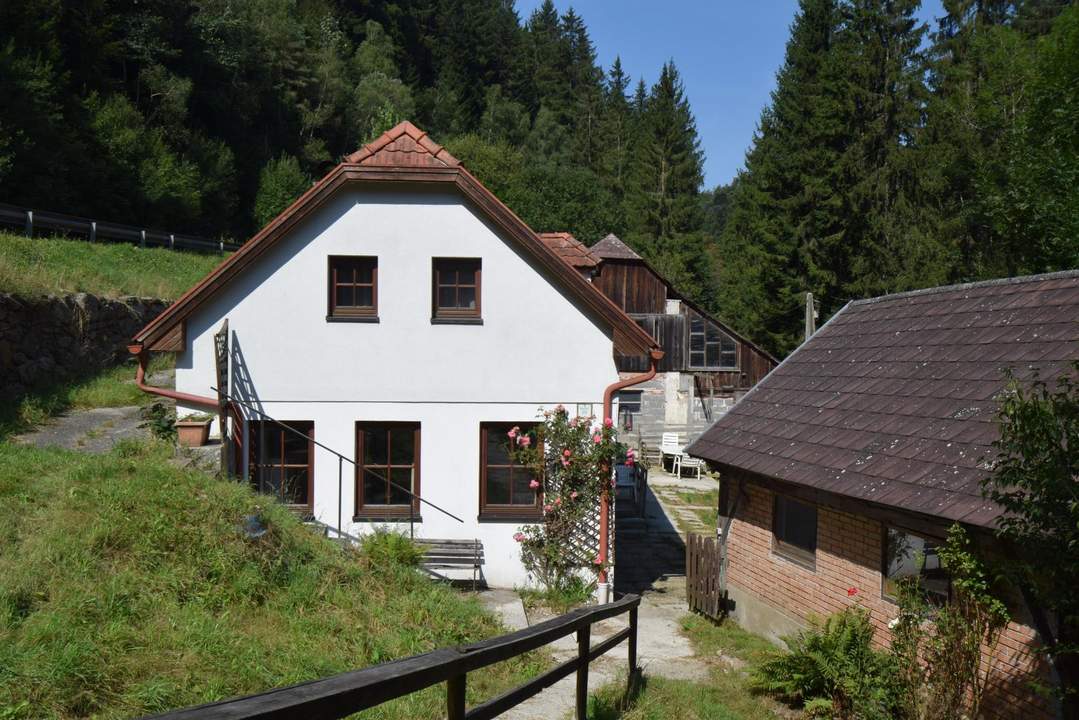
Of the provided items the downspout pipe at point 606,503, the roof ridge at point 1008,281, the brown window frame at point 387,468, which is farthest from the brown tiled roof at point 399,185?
the roof ridge at point 1008,281

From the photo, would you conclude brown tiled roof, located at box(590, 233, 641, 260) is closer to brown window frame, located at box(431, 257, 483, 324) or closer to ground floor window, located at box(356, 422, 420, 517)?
brown window frame, located at box(431, 257, 483, 324)

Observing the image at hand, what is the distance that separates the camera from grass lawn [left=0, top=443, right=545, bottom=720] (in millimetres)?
5582

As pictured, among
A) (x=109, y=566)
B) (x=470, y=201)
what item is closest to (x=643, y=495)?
(x=470, y=201)

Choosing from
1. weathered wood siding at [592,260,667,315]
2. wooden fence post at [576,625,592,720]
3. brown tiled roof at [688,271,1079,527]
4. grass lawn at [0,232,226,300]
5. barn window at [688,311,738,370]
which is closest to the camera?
wooden fence post at [576,625,592,720]

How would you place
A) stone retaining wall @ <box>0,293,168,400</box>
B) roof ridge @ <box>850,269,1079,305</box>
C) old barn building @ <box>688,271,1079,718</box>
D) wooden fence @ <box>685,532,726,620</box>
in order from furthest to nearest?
stone retaining wall @ <box>0,293,168,400</box>
wooden fence @ <box>685,532,726,620</box>
roof ridge @ <box>850,269,1079,305</box>
old barn building @ <box>688,271,1079,718</box>

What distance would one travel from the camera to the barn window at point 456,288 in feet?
40.0

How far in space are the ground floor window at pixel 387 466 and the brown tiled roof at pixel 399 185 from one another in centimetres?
301

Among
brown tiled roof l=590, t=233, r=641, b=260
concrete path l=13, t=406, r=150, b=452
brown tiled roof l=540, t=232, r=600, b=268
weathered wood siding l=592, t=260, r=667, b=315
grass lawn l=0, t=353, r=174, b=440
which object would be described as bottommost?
concrete path l=13, t=406, r=150, b=452

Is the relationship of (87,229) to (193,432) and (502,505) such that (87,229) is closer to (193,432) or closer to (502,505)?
(193,432)

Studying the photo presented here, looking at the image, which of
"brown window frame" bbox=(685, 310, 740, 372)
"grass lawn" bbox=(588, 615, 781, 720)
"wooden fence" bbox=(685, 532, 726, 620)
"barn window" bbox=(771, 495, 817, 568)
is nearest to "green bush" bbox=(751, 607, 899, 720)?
"grass lawn" bbox=(588, 615, 781, 720)

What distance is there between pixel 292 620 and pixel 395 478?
4.87m

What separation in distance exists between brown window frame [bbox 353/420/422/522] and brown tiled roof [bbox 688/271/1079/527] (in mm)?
4242

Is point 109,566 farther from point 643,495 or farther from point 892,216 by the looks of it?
point 892,216

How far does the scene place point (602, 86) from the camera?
247 ft
